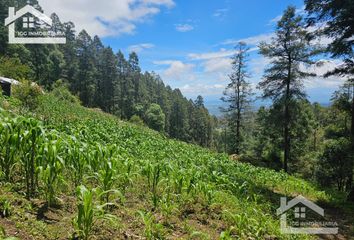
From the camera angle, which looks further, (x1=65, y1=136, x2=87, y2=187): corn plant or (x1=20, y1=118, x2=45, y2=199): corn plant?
(x1=65, y1=136, x2=87, y2=187): corn plant

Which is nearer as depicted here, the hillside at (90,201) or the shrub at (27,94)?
the hillside at (90,201)

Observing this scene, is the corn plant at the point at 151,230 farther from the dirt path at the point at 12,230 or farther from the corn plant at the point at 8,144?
the corn plant at the point at 8,144

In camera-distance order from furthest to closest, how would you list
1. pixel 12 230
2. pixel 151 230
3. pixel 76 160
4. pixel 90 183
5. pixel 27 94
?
pixel 27 94
pixel 90 183
pixel 76 160
pixel 151 230
pixel 12 230

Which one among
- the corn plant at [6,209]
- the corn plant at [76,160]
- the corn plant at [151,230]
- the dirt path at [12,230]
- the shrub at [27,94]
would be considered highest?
the shrub at [27,94]

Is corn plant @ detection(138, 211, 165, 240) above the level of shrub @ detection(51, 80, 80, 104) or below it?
below

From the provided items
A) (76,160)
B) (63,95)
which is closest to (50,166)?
(76,160)

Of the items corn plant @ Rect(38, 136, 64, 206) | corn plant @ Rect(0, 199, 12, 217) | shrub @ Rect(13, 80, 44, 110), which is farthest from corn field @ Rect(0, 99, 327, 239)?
shrub @ Rect(13, 80, 44, 110)

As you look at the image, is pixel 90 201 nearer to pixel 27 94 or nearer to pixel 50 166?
pixel 50 166

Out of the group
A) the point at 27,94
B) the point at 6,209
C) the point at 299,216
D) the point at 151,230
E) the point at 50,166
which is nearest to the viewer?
the point at 6,209

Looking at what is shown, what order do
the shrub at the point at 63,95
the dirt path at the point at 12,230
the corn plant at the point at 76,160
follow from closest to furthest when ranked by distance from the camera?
the dirt path at the point at 12,230
the corn plant at the point at 76,160
the shrub at the point at 63,95

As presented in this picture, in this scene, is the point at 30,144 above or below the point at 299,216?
above

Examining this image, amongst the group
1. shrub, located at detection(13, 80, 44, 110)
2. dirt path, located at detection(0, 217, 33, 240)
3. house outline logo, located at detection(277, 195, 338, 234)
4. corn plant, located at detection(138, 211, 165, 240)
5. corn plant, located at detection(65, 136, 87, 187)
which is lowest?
house outline logo, located at detection(277, 195, 338, 234)

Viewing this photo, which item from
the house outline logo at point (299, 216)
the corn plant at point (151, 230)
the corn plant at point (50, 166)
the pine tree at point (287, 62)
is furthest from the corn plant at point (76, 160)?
the pine tree at point (287, 62)

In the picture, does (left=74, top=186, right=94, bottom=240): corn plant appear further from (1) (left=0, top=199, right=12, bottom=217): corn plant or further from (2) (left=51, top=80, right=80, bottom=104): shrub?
(2) (left=51, top=80, right=80, bottom=104): shrub
